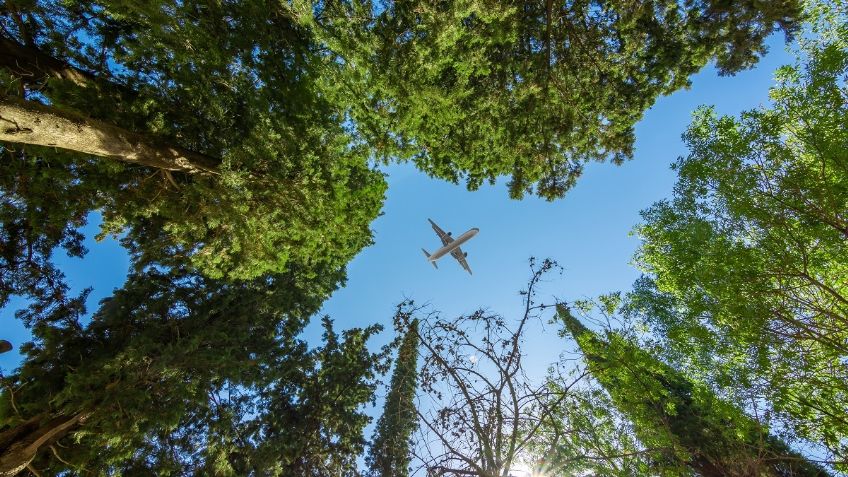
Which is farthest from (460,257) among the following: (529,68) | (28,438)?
(28,438)

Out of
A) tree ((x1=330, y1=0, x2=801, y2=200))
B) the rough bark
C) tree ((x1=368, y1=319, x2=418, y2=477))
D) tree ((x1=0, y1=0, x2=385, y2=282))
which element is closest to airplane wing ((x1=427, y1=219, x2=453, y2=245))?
tree ((x1=368, y1=319, x2=418, y2=477))

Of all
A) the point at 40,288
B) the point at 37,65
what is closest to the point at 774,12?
the point at 37,65

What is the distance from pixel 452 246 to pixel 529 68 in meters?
12.2

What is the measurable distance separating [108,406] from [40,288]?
427 centimetres

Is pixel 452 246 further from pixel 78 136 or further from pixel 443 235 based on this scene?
pixel 78 136

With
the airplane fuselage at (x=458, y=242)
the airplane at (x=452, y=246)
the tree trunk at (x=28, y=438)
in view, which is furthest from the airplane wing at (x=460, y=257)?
the tree trunk at (x=28, y=438)

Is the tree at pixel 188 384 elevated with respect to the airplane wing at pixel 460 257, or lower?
lower

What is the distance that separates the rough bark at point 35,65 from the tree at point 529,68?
5.46 meters

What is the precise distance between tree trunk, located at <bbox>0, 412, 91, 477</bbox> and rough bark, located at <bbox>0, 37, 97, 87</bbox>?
7.33 m

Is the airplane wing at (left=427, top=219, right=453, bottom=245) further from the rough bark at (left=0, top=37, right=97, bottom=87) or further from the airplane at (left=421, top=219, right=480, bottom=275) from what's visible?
the rough bark at (left=0, top=37, right=97, bottom=87)

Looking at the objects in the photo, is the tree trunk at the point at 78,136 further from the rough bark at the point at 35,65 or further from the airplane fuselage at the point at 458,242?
the airplane fuselage at the point at 458,242

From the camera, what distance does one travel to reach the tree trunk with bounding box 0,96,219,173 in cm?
496

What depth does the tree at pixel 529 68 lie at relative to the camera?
8.70 m

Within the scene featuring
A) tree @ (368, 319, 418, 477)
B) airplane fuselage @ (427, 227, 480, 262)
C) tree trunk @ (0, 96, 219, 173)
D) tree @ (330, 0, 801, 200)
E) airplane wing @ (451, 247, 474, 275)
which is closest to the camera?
tree trunk @ (0, 96, 219, 173)
